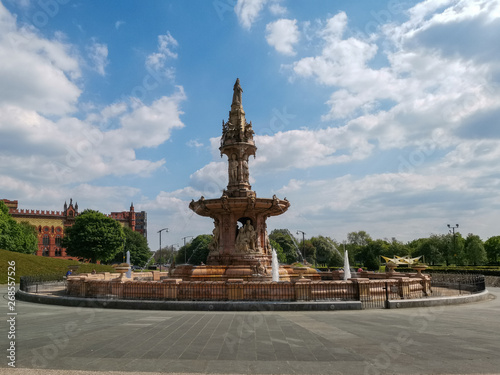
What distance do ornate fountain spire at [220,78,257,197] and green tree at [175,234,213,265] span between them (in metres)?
50.4

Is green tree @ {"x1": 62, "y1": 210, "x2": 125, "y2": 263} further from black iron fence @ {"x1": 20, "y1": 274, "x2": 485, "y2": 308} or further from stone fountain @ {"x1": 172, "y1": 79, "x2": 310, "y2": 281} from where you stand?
black iron fence @ {"x1": 20, "y1": 274, "x2": 485, "y2": 308}

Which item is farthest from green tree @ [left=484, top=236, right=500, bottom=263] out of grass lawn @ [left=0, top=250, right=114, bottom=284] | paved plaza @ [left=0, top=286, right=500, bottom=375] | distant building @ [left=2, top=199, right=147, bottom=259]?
distant building @ [left=2, top=199, right=147, bottom=259]

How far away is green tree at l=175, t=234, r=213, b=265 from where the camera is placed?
85.6 m

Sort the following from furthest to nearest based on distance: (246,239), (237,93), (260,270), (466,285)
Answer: (237,93), (246,239), (260,270), (466,285)

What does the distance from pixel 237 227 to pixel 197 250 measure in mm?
68990

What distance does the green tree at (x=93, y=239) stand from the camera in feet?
242

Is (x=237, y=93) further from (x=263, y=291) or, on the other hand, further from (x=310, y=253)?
(x=310, y=253)

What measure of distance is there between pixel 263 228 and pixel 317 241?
97.4 meters

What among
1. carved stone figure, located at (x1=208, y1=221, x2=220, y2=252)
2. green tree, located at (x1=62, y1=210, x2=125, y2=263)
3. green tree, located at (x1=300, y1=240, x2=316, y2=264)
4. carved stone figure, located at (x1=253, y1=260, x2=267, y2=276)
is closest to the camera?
carved stone figure, located at (x1=253, y1=260, x2=267, y2=276)

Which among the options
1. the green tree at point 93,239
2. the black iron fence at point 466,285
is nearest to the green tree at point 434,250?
the black iron fence at point 466,285

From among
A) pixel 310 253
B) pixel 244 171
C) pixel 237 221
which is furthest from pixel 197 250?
pixel 237 221

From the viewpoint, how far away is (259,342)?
9.30 metres

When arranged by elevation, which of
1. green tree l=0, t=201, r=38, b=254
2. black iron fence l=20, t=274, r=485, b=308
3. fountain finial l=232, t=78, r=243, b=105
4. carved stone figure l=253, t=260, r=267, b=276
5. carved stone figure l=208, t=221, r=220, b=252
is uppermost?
fountain finial l=232, t=78, r=243, b=105

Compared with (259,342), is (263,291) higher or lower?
higher
